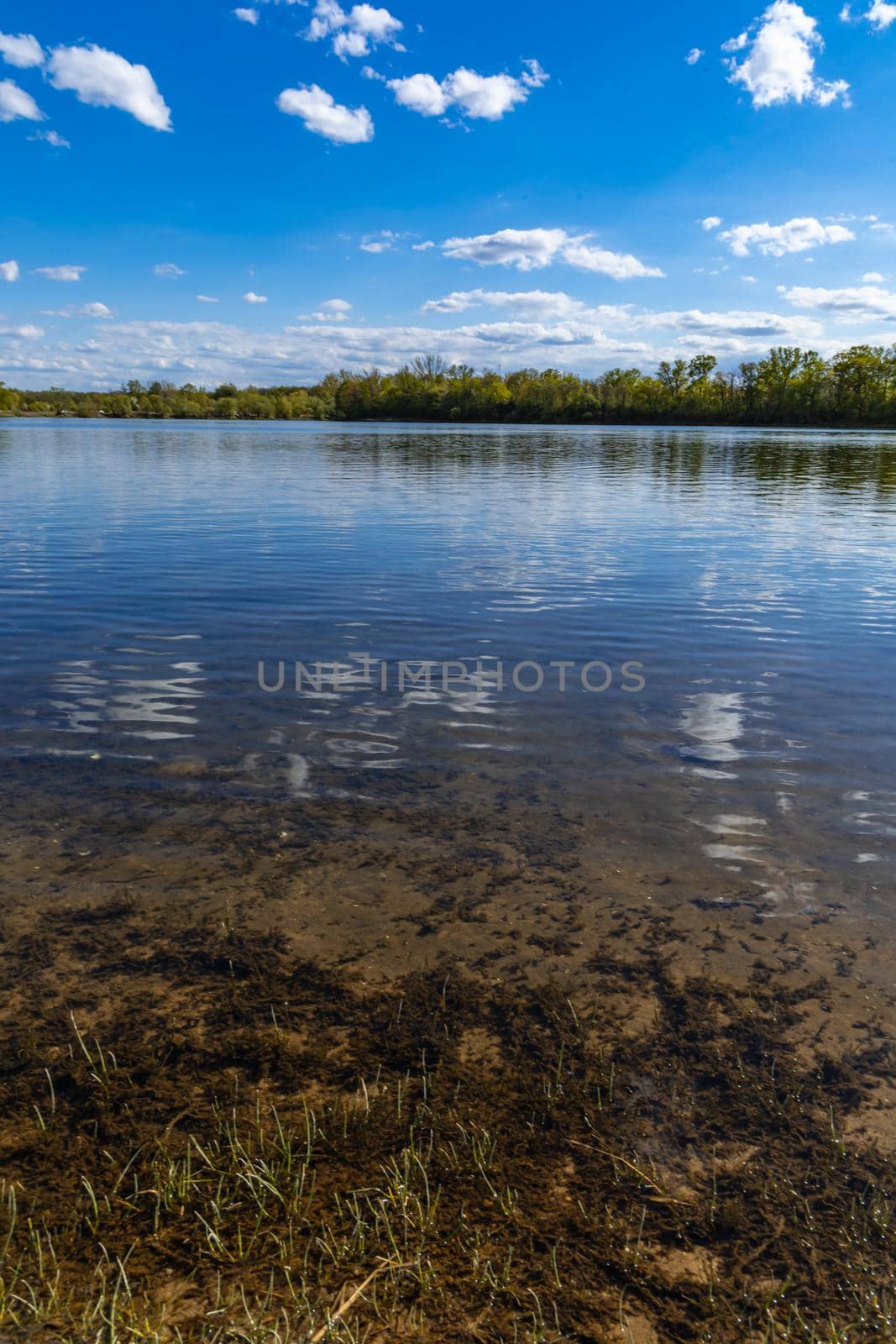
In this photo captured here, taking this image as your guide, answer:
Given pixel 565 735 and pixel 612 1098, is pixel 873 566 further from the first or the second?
pixel 612 1098

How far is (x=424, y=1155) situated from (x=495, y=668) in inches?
337

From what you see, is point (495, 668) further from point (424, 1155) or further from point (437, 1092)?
point (424, 1155)

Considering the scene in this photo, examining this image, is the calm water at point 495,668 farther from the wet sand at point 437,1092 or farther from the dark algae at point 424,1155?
the dark algae at point 424,1155

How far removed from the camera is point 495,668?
1202 cm

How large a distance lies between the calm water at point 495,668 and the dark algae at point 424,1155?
2.04 meters

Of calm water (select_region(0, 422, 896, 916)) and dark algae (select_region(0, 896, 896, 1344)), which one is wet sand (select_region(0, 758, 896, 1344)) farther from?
calm water (select_region(0, 422, 896, 916))

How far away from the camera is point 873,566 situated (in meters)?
21.0

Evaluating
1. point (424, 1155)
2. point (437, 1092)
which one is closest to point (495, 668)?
point (437, 1092)

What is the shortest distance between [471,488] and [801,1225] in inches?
1510

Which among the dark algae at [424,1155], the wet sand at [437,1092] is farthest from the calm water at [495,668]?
the dark algae at [424,1155]

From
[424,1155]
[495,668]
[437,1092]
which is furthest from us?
[495,668]

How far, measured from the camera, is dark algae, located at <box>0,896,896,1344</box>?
10.2 ft

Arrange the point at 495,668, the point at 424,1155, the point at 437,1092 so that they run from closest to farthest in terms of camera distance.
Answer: the point at 424,1155, the point at 437,1092, the point at 495,668

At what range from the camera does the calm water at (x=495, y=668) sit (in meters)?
7.63
